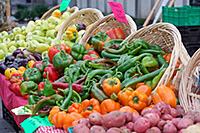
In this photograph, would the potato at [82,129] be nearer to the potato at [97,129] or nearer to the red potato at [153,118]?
the potato at [97,129]

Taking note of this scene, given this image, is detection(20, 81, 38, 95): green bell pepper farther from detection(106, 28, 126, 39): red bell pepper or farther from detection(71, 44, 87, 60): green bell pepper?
detection(106, 28, 126, 39): red bell pepper

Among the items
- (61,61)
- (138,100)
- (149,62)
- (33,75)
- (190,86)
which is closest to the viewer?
(138,100)

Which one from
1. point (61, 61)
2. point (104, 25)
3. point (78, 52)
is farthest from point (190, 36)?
point (61, 61)

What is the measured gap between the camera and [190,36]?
4730 mm

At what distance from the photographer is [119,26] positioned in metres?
3.77

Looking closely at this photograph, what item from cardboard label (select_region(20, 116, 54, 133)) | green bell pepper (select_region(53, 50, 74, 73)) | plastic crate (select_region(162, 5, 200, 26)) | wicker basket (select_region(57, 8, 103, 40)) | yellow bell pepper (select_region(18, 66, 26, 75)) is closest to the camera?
cardboard label (select_region(20, 116, 54, 133))

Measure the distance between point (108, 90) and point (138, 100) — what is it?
290 mm

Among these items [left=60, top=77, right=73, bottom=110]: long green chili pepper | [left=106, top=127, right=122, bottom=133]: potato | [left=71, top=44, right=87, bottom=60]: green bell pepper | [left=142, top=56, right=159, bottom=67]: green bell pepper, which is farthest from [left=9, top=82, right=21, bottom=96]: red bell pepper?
[left=106, top=127, right=122, bottom=133]: potato

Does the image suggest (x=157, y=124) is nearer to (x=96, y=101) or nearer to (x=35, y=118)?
(x=96, y=101)

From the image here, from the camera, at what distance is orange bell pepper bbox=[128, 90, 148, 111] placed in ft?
7.01

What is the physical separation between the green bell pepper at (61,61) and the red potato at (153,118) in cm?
154

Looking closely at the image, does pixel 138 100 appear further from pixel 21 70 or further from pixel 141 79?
pixel 21 70

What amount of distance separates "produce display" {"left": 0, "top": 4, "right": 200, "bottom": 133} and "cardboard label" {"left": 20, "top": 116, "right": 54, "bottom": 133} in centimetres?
5

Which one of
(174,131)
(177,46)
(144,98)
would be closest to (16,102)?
(144,98)
